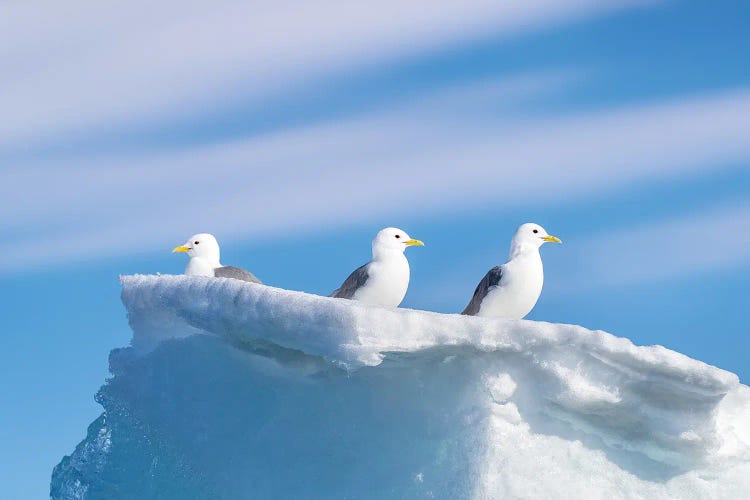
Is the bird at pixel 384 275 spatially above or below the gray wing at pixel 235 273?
below

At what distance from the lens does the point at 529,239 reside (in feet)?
33.9

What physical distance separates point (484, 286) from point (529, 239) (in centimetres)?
72

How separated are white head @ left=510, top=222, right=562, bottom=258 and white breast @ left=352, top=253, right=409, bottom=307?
45.3 inches

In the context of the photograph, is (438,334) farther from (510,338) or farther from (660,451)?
(660,451)

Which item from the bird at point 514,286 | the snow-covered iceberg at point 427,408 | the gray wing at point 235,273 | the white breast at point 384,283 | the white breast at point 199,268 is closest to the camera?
the snow-covered iceberg at point 427,408

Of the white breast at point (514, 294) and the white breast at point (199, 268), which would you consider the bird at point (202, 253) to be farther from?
the white breast at point (514, 294)

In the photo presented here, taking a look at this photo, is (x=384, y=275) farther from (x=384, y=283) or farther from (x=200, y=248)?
(x=200, y=248)

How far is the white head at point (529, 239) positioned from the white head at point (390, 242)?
105 centimetres

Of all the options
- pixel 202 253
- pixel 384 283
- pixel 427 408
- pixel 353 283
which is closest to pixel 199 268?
pixel 202 253

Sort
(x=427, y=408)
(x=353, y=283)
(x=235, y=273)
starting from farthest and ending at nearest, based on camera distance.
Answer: (x=235, y=273) → (x=353, y=283) → (x=427, y=408)

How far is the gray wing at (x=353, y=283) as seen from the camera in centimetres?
1028

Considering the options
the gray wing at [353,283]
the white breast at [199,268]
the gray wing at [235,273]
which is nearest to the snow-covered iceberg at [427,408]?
the gray wing at [353,283]

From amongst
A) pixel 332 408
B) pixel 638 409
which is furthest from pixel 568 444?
pixel 332 408

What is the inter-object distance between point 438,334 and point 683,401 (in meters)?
1.77
